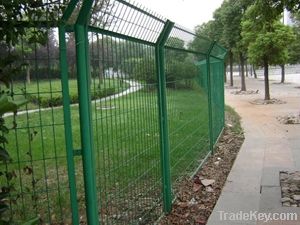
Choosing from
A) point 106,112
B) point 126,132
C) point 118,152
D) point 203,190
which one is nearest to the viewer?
point 106,112

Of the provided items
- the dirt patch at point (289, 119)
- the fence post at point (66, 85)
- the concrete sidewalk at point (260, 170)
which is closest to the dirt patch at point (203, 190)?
the concrete sidewalk at point (260, 170)

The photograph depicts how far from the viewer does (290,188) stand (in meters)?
6.34

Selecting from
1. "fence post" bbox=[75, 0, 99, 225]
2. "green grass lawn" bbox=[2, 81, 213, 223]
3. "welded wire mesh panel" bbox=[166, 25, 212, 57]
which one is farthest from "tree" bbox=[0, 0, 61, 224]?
"welded wire mesh panel" bbox=[166, 25, 212, 57]

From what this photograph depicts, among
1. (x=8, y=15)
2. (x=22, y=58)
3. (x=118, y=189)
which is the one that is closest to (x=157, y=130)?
(x=118, y=189)

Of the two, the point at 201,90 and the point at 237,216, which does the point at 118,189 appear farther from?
the point at 201,90

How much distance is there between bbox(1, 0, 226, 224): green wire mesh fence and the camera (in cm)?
322

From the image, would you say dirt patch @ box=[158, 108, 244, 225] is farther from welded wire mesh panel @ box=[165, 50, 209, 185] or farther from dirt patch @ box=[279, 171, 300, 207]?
dirt patch @ box=[279, 171, 300, 207]

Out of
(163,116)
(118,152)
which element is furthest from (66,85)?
(163,116)

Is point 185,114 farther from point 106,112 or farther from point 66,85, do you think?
point 66,85

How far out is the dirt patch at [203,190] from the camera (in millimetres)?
5414
